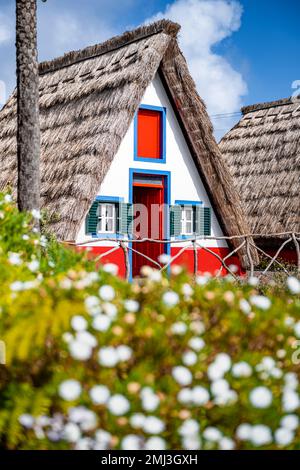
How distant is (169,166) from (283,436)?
10516 millimetres

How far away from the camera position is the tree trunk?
8234 millimetres

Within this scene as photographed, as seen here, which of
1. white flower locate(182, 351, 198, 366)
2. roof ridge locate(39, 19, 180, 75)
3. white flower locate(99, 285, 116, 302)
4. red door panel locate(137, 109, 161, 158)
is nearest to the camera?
white flower locate(182, 351, 198, 366)

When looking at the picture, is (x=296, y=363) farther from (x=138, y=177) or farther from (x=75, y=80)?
(x=75, y=80)

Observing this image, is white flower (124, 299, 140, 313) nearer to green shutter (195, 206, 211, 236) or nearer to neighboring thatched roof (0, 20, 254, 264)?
neighboring thatched roof (0, 20, 254, 264)

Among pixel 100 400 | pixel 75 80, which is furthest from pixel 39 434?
pixel 75 80

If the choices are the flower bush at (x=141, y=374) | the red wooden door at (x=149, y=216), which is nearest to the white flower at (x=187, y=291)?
the flower bush at (x=141, y=374)

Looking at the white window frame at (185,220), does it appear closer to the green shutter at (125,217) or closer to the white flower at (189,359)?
the green shutter at (125,217)

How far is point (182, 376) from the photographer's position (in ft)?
8.18

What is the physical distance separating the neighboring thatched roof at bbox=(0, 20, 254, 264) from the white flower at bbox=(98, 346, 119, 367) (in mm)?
7830

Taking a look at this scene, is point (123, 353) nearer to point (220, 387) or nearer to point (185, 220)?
point (220, 387)

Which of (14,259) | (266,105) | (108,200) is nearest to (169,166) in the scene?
(108,200)

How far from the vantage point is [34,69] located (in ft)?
27.1

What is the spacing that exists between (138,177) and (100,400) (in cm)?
1021

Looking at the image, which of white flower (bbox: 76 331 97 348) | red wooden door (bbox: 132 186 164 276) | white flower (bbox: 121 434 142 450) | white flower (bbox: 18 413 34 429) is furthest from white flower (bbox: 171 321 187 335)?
red wooden door (bbox: 132 186 164 276)
